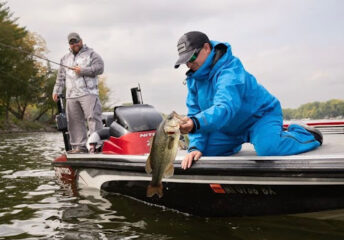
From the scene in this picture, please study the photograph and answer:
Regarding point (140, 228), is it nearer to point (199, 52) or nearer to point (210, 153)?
point (210, 153)

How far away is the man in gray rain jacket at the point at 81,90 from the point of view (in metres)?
6.43

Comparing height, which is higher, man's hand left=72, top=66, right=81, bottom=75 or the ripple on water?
man's hand left=72, top=66, right=81, bottom=75

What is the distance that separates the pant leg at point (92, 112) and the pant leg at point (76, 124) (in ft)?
0.69

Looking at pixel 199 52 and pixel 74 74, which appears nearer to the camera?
pixel 199 52

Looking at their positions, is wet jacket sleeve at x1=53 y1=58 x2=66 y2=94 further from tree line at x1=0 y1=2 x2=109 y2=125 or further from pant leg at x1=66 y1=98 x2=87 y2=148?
tree line at x1=0 y1=2 x2=109 y2=125

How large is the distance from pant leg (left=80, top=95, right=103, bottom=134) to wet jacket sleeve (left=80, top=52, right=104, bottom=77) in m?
0.38

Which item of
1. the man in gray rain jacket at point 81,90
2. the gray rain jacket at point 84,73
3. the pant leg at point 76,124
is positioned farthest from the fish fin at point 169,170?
the pant leg at point 76,124

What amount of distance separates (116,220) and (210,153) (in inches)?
48.4

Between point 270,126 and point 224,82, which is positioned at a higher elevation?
point 224,82

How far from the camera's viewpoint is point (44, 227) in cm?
401

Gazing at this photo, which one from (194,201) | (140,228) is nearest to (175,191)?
(194,201)

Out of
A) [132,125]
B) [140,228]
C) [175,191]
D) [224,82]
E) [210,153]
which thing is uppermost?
[224,82]

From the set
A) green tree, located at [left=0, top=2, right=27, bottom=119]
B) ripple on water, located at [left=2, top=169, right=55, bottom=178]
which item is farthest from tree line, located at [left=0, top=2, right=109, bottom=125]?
ripple on water, located at [left=2, top=169, right=55, bottom=178]

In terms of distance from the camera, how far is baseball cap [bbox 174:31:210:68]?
362 centimetres
